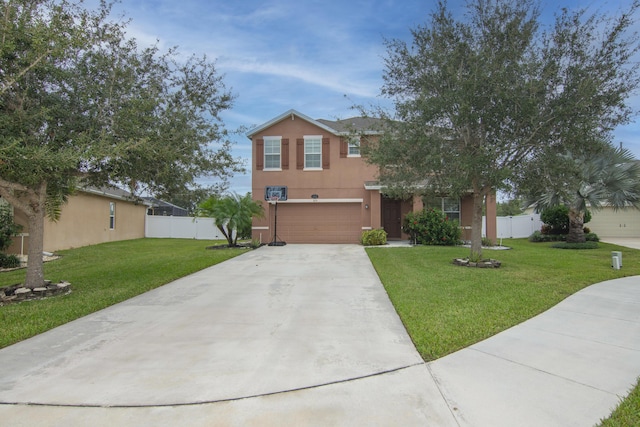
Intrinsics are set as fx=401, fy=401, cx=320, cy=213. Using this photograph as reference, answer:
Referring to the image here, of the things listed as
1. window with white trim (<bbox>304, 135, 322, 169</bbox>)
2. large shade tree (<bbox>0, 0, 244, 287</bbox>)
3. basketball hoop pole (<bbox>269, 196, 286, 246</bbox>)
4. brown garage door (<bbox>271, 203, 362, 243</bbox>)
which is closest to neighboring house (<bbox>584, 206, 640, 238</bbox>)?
brown garage door (<bbox>271, 203, 362, 243</bbox>)

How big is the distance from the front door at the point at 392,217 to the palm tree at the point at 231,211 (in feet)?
21.1

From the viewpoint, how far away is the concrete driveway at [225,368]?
301 cm

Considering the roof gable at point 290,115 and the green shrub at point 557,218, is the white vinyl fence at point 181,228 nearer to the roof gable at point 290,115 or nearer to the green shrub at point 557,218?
the roof gable at point 290,115

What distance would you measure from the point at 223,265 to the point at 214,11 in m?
6.75

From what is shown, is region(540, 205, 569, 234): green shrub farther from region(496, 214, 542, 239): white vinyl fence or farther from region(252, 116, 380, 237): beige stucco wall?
region(252, 116, 380, 237): beige stucco wall

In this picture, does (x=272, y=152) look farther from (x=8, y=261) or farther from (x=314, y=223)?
(x=8, y=261)

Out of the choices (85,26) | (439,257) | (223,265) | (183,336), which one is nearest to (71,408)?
(183,336)

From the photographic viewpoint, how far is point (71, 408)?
3100 millimetres

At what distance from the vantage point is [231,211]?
1603 centimetres

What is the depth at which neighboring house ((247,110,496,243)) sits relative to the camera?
59.4 ft

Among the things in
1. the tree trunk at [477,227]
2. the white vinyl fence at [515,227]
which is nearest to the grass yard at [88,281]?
the tree trunk at [477,227]

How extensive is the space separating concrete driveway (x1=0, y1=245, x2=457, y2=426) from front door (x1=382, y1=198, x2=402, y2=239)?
12969mm

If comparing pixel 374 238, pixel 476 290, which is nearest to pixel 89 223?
pixel 374 238

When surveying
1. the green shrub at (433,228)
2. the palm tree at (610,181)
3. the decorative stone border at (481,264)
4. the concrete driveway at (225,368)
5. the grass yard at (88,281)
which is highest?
the palm tree at (610,181)
